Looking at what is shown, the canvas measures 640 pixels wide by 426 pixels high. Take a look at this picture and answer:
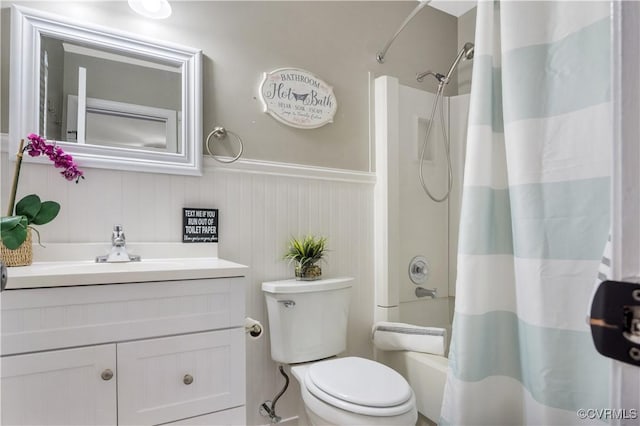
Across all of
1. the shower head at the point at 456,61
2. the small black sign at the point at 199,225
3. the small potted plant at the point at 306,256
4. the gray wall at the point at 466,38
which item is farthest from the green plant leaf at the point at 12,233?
A: the gray wall at the point at 466,38

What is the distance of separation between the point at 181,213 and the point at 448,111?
1.69 metres

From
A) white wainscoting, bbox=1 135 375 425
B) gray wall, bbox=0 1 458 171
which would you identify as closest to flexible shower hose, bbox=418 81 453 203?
gray wall, bbox=0 1 458 171

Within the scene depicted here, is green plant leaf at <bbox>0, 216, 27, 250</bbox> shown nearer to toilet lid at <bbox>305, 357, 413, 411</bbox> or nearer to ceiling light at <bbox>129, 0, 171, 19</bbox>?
ceiling light at <bbox>129, 0, 171, 19</bbox>

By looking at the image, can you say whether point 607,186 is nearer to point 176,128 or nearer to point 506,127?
point 506,127

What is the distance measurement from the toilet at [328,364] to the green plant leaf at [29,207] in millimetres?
854

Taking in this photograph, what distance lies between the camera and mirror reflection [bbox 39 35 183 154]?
1297 millimetres

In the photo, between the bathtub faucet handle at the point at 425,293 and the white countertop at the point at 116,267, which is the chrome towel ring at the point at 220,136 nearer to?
the white countertop at the point at 116,267

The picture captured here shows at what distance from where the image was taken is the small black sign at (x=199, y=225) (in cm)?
148

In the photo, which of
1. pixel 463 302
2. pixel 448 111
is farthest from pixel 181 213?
pixel 448 111

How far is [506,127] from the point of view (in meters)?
1.05

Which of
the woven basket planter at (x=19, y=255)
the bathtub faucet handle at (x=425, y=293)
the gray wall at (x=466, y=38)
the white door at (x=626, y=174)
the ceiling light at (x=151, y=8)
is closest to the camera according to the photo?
the white door at (x=626, y=174)

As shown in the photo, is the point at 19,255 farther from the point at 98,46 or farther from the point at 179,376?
the point at 98,46

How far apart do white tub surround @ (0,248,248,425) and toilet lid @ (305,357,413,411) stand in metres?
0.31

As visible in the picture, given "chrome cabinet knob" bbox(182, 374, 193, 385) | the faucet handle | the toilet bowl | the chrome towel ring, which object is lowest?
the toilet bowl
